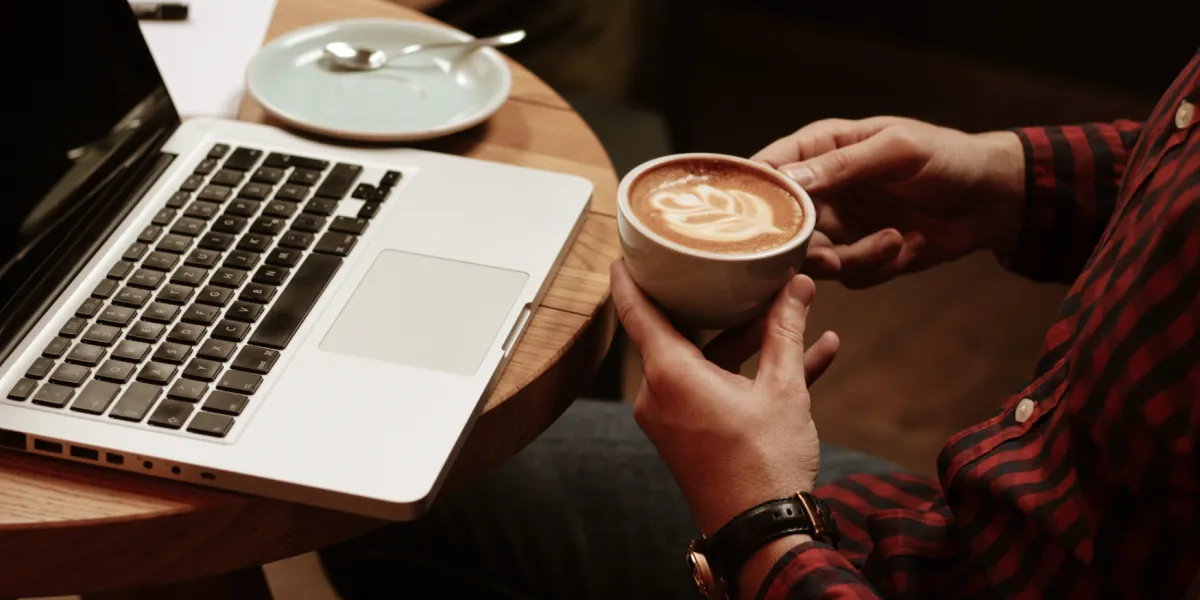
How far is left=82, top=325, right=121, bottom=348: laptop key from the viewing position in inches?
24.3

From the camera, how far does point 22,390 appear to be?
0.58 m

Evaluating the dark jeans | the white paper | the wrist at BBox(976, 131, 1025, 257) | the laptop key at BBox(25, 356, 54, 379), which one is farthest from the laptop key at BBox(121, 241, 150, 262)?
the wrist at BBox(976, 131, 1025, 257)

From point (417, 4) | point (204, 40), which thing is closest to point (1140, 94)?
point (417, 4)

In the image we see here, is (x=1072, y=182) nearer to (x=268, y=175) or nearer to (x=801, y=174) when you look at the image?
(x=801, y=174)

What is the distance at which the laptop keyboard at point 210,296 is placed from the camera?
0.58m

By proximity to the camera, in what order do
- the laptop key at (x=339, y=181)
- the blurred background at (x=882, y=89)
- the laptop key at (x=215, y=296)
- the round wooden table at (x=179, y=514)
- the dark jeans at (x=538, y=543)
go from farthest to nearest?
the blurred background at (x=882, y=89) → the dark jeans at (x=538, y=543) → the laptop key at (x=339, y=181) → the laptop key at (x=215, y=296) → the round wooden table at (x=179, y=514)

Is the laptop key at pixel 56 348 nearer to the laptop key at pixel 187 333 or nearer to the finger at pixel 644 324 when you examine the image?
the laptop key at pixel 187 333

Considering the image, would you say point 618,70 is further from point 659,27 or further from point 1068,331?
point 1068,331

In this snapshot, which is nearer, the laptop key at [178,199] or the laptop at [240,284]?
the laptop at [240,284]

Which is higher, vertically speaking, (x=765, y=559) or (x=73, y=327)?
(x=73, y=327)

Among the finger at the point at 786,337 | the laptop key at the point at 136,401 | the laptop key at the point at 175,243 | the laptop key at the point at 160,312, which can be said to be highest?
the laptop key at the point at 175,243

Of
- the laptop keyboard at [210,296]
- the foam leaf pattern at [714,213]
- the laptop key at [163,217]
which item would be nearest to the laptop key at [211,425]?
the laptop keyboard at [210,296]

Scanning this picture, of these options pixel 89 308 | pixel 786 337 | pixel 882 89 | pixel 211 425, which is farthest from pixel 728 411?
pixel 882 89

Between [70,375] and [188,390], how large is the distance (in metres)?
0.07
